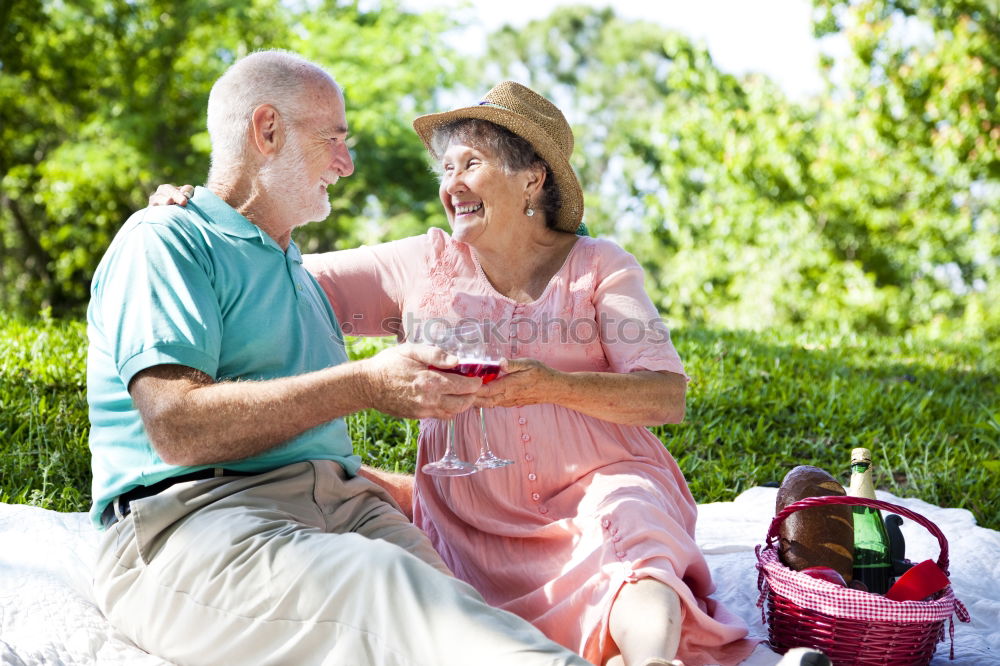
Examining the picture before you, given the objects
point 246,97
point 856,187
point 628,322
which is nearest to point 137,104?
point 856,187

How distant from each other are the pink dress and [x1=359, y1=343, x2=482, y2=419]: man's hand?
73cm

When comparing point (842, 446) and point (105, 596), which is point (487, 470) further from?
point (842, 446)

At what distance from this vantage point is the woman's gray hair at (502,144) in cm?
350

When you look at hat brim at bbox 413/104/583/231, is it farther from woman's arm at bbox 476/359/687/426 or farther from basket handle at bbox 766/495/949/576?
basket handle at bbox 766/495/949/576

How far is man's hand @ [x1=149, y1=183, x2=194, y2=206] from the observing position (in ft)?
9.29

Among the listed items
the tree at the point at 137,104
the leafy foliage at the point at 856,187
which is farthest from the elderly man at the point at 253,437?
the tree at the point at 137,104

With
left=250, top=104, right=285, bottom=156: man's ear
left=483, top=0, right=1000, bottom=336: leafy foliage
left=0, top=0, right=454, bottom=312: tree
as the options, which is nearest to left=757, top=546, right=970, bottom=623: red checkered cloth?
left=250, top=104, right=285, bottom=156: man's ear

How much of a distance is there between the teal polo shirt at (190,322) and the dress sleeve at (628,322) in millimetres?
956

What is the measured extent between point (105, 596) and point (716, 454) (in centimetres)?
352

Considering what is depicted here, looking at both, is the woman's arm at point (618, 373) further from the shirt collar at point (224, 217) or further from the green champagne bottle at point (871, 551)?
the shirt collar at point (224, 217)

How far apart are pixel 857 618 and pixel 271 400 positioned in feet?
5.71

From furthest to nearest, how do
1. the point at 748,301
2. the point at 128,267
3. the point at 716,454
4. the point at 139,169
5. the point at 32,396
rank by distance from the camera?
the point at 139,169, the point at 748,301, the point at 716,454, the point at 32,396, the point at 128,267

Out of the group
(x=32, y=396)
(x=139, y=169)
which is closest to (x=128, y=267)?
(x=32, y=396)

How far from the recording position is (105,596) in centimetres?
256
